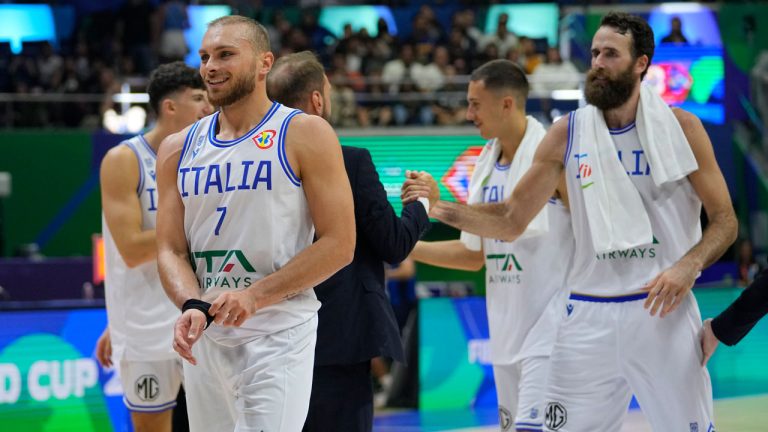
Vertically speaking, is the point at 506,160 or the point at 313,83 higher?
the point at 313,83

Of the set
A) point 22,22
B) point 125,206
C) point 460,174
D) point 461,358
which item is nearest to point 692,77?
point 460,174

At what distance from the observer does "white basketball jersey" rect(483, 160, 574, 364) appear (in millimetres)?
5883

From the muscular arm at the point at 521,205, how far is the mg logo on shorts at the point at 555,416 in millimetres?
1004

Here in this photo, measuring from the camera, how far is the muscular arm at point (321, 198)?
3.79 meters

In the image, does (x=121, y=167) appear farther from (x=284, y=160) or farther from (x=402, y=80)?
(x=402, y=80)

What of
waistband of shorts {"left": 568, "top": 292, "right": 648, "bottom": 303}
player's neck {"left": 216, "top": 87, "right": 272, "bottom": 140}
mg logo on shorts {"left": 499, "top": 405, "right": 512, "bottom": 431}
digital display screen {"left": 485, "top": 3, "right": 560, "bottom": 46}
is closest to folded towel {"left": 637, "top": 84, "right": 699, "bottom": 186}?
waistband of shorts {"left": 568, "top": 292, "right": 648, "bottom": 303}

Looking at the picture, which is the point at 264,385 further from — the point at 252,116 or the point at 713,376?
the point at 713,376

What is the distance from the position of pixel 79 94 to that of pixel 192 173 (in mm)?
14864

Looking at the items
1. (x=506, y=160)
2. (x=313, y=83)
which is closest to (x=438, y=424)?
(x=506, y=160)

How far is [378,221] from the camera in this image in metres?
4.37

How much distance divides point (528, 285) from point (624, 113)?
1420mm

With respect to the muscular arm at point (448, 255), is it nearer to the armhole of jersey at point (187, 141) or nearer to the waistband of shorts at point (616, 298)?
the waistband of shorts at point (616, 298)

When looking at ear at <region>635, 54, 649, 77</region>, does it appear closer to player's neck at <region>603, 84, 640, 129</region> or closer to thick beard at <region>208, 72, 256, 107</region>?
player's neck at <region>603, 84, 640, 129</region>

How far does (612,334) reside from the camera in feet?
15.1
